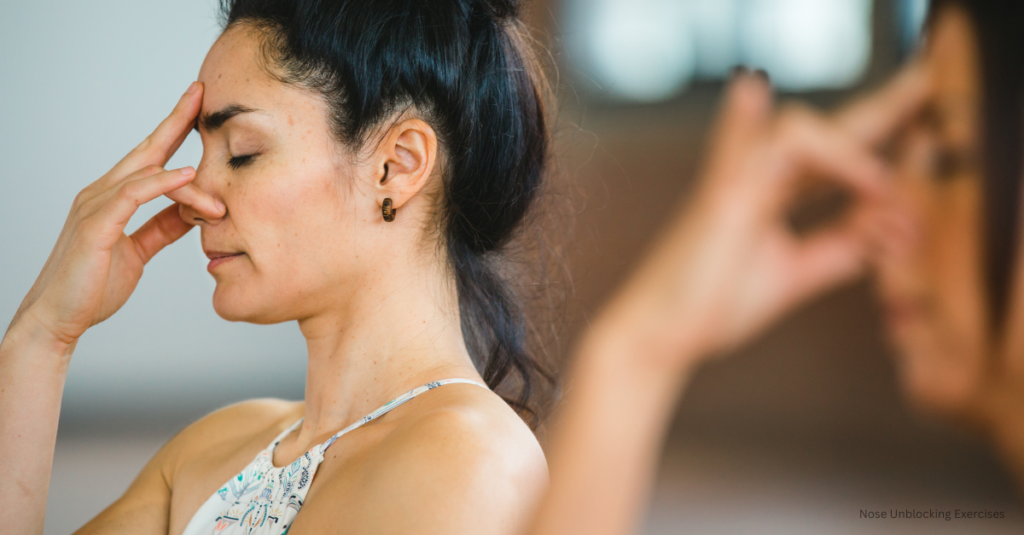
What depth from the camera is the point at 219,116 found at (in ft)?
3.12

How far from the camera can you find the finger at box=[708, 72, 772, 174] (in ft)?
0.61

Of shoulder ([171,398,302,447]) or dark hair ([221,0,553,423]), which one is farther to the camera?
shoulder ([171,398,302,447])

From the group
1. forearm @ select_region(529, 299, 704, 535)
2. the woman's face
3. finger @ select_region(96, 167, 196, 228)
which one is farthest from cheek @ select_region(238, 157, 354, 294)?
forearm @ select_region(529, 299, 704, 535)

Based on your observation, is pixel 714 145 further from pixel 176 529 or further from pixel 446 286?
pixel 176 529

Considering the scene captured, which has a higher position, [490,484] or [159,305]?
[490,484]

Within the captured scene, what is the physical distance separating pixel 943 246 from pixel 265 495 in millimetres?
921

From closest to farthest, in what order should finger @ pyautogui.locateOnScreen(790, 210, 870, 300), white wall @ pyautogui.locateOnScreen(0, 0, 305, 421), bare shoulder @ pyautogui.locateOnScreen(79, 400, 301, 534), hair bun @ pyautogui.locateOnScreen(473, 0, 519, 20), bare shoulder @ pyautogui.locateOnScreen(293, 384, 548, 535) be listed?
1. finger @ pyautogui.locateOnScreen(790, 210, 870, 300)
2. bare shoulder @ pyautogui.locateOnScreen(293, 384, 548, 535)
3. hair bun @ pyautogui.locateOnScreen(473, 0, 519, 20)
4. bare shoulder @ pyautogui.locateOnScreen(79, 400, 301, 534)
5. white wall @ pyautogui.locateOnScreen(0, 0, 305, 421)

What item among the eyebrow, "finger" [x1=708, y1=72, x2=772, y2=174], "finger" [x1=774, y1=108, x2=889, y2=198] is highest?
the eyebrow

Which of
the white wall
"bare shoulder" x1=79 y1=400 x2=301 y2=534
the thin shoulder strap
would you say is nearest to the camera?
the thin shoulder strap

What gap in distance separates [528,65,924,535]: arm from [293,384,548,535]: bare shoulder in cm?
50

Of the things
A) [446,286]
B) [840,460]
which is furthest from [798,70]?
[446,286]

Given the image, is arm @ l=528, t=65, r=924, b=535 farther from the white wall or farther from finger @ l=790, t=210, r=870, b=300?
the white wall

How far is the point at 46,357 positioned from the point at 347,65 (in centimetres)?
59

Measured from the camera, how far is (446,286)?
1.00 metres
